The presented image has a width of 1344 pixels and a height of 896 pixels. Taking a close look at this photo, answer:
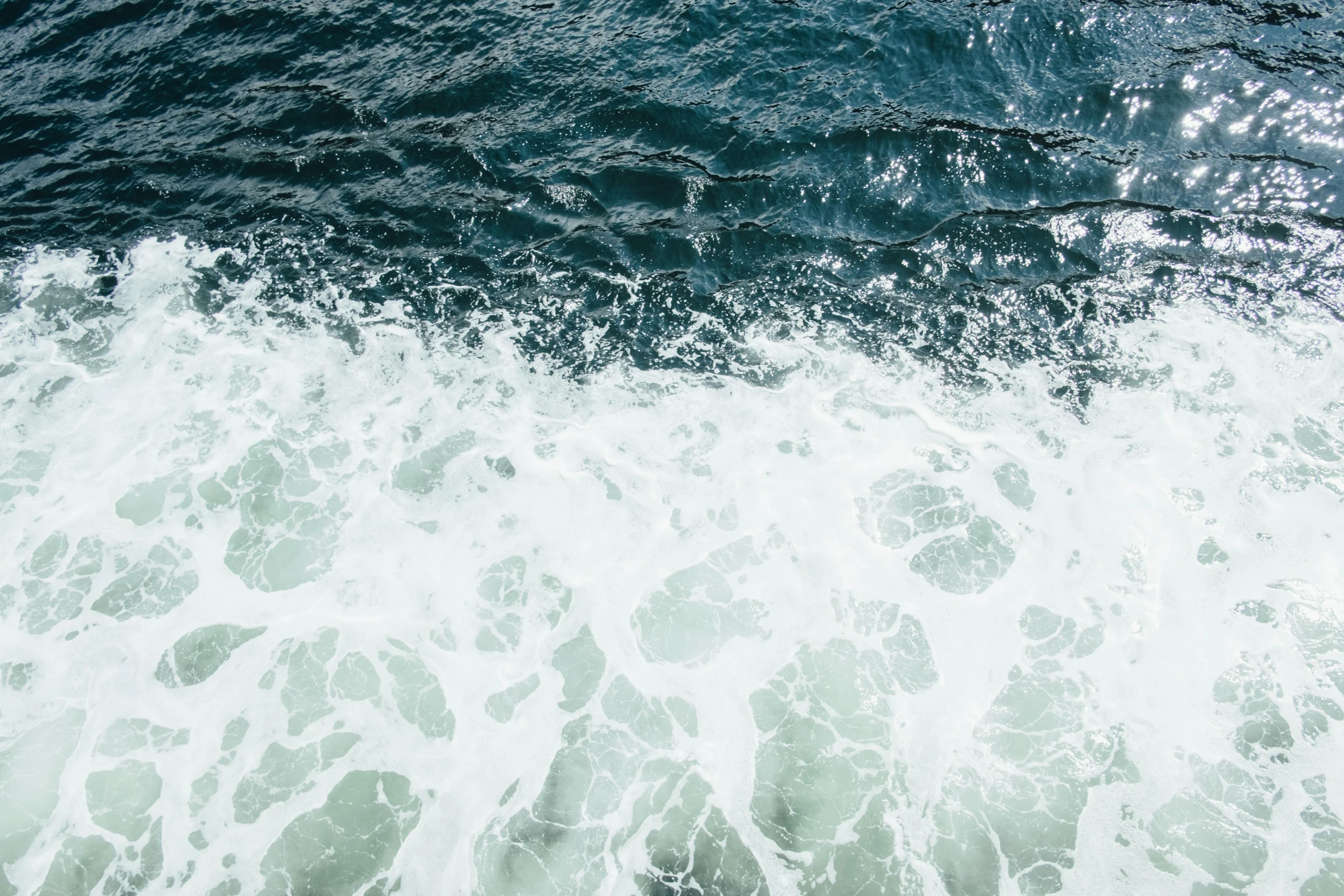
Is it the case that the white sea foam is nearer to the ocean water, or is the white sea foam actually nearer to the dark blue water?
the ocean water

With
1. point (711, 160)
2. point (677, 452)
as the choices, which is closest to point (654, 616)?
point (677, 452)

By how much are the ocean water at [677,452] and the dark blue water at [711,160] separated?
148 mm

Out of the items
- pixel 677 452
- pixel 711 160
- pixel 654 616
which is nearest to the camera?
pixel 654 616

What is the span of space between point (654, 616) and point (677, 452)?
3.77 m

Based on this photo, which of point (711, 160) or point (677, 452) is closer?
point (677, 452)

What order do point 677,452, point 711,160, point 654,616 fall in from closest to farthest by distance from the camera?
point 654,616 → point 677,452 → point 711,160

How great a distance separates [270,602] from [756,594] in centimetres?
947

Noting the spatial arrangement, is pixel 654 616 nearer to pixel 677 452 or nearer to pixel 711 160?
pixel 677 452

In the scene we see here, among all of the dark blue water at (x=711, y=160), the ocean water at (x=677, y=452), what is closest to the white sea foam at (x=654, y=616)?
the ocean water at (x=677, y=452)

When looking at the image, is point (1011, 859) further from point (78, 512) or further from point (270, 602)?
point (78, 512)

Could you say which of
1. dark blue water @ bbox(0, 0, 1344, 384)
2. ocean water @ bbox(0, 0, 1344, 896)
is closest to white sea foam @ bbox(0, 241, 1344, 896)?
ocean water @ bbox(0, 0, 1344, 896)

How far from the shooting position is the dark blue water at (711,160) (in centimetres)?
1975

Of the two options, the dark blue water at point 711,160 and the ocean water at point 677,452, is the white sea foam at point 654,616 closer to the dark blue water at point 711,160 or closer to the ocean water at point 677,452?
the ocean water at point 677,452

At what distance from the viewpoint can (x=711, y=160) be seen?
2233cm
